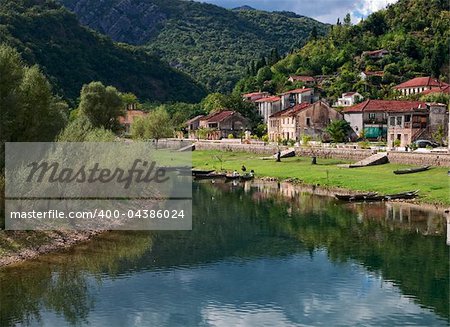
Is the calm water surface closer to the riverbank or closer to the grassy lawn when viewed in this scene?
the riverbank

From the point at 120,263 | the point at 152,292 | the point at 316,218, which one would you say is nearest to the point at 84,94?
the point at 316,218

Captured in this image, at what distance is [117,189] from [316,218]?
17.6 m

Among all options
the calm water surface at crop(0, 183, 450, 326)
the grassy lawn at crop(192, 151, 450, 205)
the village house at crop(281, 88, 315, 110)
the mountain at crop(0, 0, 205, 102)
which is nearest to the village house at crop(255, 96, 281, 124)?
the village house at crop(281, 88, 315, 110)

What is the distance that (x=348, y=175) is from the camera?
74.1 metres

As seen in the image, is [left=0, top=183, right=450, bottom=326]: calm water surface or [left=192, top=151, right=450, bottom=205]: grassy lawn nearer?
[left=0, top=183, right=450, bottom=326]: calm water surface

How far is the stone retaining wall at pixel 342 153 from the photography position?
7125 centimetres

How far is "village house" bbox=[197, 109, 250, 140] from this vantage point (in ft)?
481

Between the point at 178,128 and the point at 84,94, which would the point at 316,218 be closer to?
the point at 84,94

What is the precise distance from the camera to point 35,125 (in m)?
49.7

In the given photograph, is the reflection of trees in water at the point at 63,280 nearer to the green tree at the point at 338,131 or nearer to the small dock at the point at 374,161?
the small dock at the point at 374,161

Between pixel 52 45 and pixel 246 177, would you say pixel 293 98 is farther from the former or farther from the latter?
pixel 246 177

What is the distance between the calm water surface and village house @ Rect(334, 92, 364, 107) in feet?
353

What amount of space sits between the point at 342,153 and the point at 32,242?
56610mm

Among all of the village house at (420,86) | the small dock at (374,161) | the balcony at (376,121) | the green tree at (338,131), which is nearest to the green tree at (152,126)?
the green tree at (338,131)
